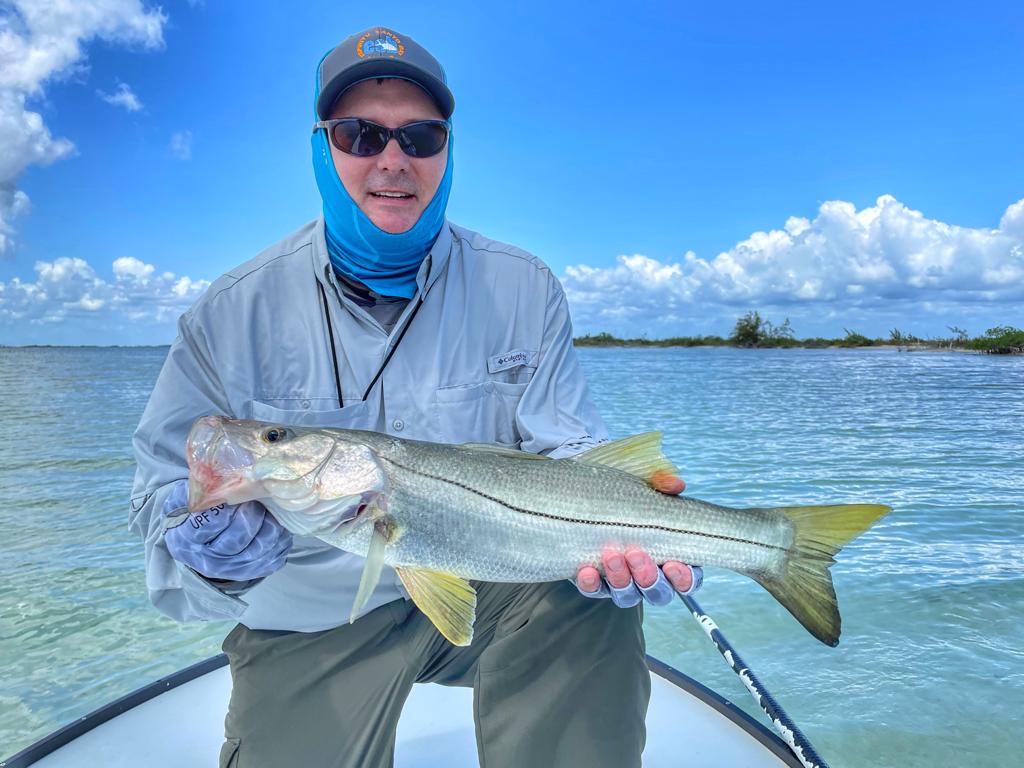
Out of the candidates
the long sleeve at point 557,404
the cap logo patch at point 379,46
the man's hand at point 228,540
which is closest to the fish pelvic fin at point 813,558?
the long sleeve at point 557,404

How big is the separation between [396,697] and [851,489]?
10577mm

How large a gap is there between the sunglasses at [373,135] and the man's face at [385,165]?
25 mm

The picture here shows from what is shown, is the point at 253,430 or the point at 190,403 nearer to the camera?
the point at 253,430

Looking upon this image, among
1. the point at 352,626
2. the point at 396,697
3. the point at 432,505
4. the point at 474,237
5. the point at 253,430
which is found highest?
the point at 474,237

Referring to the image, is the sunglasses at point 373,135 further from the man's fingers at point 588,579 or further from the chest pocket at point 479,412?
the man's fingers at point 588,579

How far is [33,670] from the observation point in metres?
5.20

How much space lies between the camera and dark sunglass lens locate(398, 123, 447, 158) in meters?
2.88

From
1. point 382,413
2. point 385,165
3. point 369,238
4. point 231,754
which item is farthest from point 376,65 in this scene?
point 231,754

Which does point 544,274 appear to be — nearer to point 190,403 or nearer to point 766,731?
point 190,403

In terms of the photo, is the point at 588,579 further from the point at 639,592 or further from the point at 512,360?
the point at 512,360

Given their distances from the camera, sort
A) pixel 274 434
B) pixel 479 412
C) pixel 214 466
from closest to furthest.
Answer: pixel 214 466 < pixel 274 434 < pixel 479 412

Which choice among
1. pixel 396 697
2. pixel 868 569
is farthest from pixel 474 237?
pixel 868 569

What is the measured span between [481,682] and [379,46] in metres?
2.52

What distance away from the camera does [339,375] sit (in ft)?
9.25
